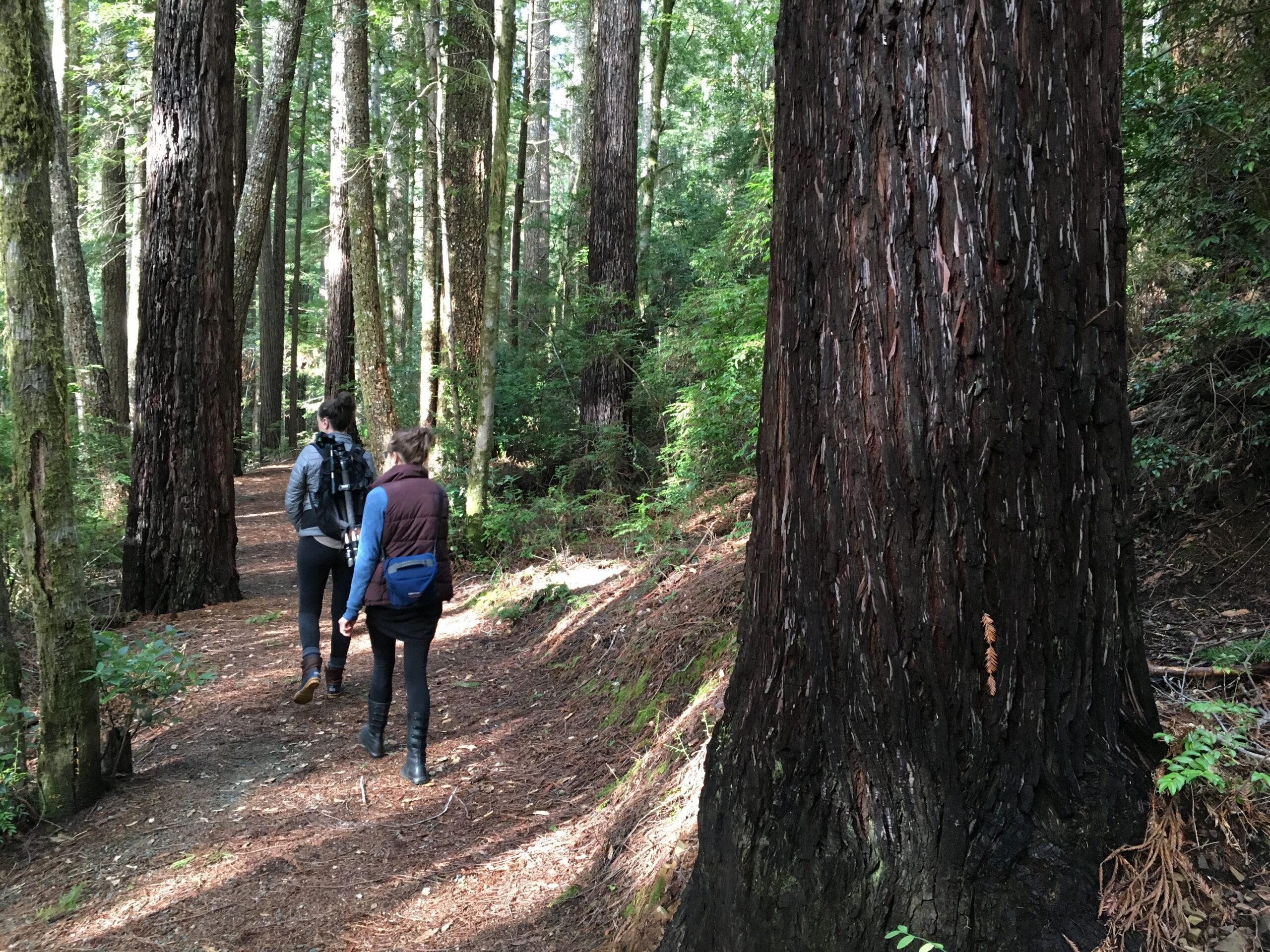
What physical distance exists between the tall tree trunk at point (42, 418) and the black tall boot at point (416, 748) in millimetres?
1682

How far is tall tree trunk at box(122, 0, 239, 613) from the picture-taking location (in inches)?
319

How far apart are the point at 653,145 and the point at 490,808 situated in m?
14.3

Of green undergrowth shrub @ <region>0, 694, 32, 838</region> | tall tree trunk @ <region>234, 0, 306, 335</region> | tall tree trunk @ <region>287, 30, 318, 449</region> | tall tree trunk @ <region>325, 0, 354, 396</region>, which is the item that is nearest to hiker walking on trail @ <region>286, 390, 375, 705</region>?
green undergrowth shrub @ <region>0, 694, 32, 838</region>

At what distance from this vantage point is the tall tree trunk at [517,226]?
1375cm

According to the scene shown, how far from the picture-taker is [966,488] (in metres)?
2.08

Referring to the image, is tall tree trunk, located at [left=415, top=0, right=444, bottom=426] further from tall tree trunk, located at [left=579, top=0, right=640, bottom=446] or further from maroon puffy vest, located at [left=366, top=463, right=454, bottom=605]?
maroon puffy vest, located at [left=366, top=463, right=454, bottom=605]

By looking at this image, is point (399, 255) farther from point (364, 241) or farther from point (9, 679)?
point (9, 679)

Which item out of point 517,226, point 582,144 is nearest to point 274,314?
point 517,226

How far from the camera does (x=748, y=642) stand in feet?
8.19

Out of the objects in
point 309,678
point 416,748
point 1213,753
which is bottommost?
point 416,748

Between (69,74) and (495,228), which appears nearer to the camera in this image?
(495,228)

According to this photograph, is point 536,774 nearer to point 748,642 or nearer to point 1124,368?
point 748,642

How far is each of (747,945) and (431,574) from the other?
9.99 ft

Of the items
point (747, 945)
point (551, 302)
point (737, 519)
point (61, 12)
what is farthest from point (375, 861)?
point (61, 12)
